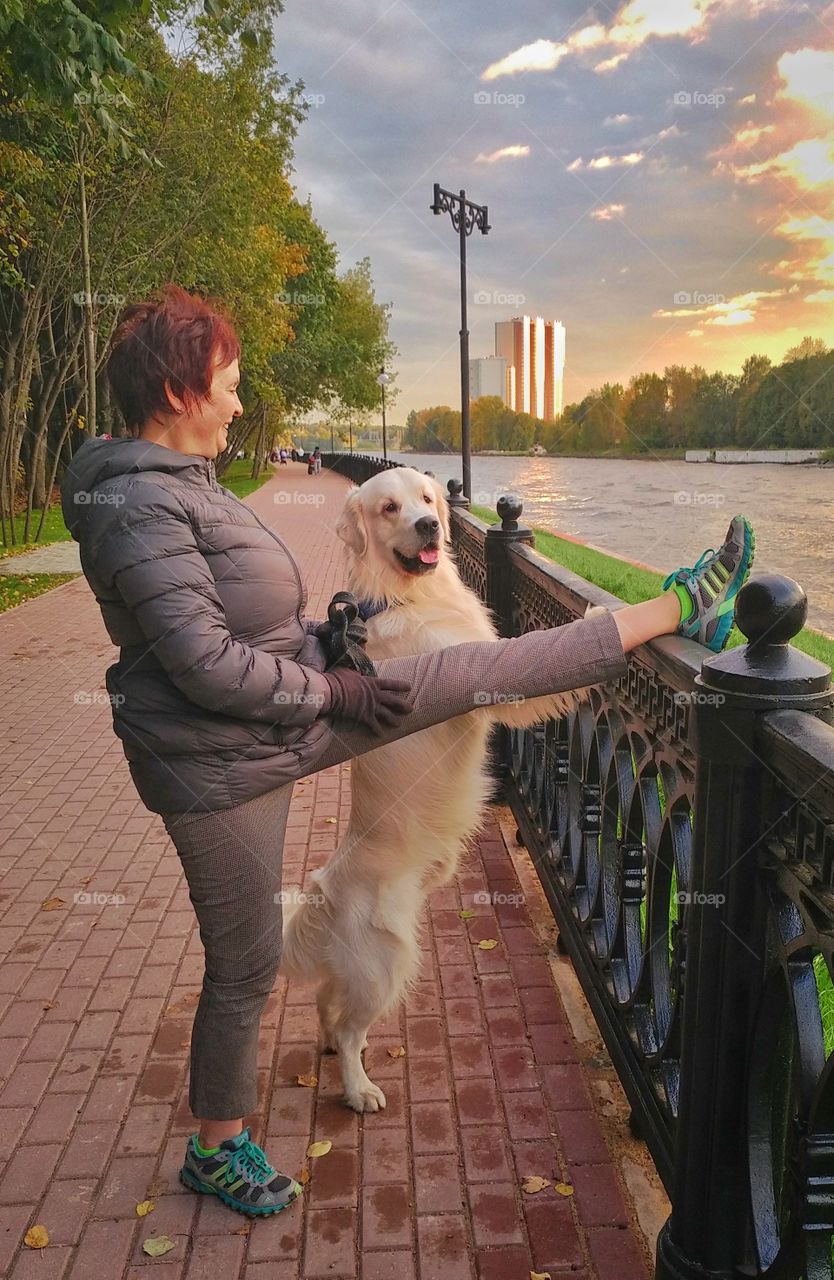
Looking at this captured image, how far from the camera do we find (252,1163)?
2.67 meters

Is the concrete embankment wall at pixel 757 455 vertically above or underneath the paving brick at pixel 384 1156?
above

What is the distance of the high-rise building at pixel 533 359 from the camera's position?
71.8 ft

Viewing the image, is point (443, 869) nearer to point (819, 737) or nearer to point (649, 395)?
point (819, 737)

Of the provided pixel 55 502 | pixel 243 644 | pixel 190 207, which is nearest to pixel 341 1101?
pixel 243 644

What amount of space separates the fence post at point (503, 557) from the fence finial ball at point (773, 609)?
11.2ft

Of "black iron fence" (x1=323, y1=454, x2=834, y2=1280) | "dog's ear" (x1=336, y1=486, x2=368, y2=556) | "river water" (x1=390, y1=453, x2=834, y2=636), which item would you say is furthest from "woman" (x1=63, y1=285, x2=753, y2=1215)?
"river water" (x1=390, y1=453, x2=834, y2=636)

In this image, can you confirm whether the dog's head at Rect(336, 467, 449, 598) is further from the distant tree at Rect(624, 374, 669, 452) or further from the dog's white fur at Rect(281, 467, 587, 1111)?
the distant tree at Rect(624, 374, 669, 452)

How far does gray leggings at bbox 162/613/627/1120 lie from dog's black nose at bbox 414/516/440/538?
2.64 feet

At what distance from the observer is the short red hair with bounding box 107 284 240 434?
2.29 metres

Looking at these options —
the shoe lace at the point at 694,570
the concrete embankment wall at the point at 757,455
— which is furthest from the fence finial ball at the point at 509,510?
the concrete embankment wall at the point at 757,455

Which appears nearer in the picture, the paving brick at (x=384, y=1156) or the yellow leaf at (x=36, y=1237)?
the yellow leaf at (x=36, y=1237)

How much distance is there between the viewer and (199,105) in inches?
776

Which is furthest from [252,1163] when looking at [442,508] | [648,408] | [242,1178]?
[648,408]

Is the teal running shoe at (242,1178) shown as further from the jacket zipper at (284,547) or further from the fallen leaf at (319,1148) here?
the jacket zipper at (284,547)
